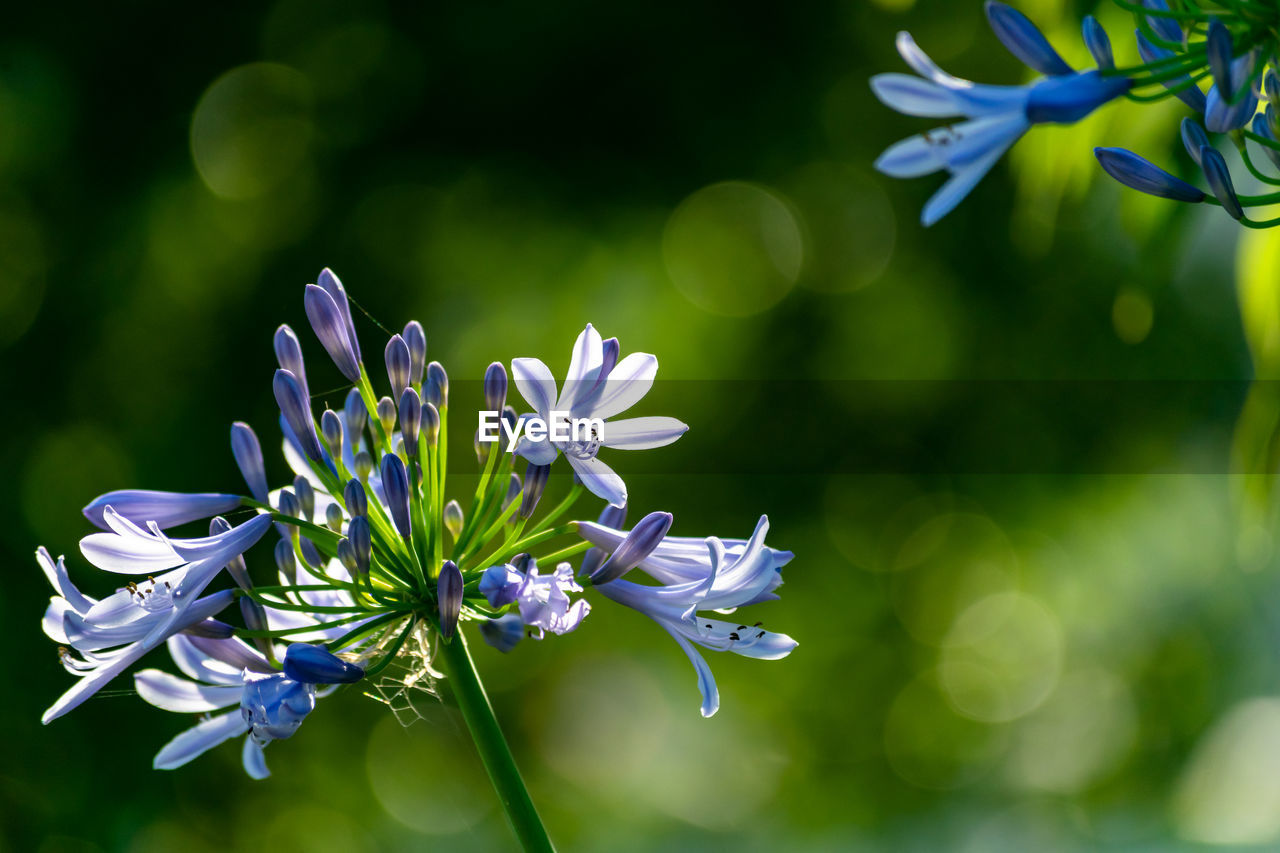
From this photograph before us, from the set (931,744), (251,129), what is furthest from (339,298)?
(931,744)

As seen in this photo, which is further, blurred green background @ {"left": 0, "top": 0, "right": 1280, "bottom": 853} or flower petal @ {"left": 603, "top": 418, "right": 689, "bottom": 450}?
blurred green background @ {"left": 0, "top": 0, "right": 1280, "bottom": 853}

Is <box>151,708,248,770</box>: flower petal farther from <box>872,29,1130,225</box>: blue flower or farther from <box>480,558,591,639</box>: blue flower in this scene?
<box>872,29,1130,225</box>: blue flower

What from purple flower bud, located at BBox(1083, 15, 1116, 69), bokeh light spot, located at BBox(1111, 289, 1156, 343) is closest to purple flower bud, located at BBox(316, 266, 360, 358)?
purple flower bud, located at BBox(1083, 15, 1116, 69)

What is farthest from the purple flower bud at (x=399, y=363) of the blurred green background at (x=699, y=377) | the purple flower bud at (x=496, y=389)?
the blurred green background at (x=699, y=377)

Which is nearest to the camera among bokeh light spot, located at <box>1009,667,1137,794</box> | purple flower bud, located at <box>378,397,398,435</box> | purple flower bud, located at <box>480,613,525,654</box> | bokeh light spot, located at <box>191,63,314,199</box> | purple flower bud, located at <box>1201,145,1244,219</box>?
purple flower bud, located at <box>1201,145,1244,219</box>

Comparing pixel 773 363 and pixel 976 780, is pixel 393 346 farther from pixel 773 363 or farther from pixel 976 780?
pixel 976 780

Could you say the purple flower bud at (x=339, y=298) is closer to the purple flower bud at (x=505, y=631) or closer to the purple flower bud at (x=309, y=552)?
the purple flower bud at (x=309, y=552)

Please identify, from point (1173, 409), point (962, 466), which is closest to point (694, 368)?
point (962, 466)
